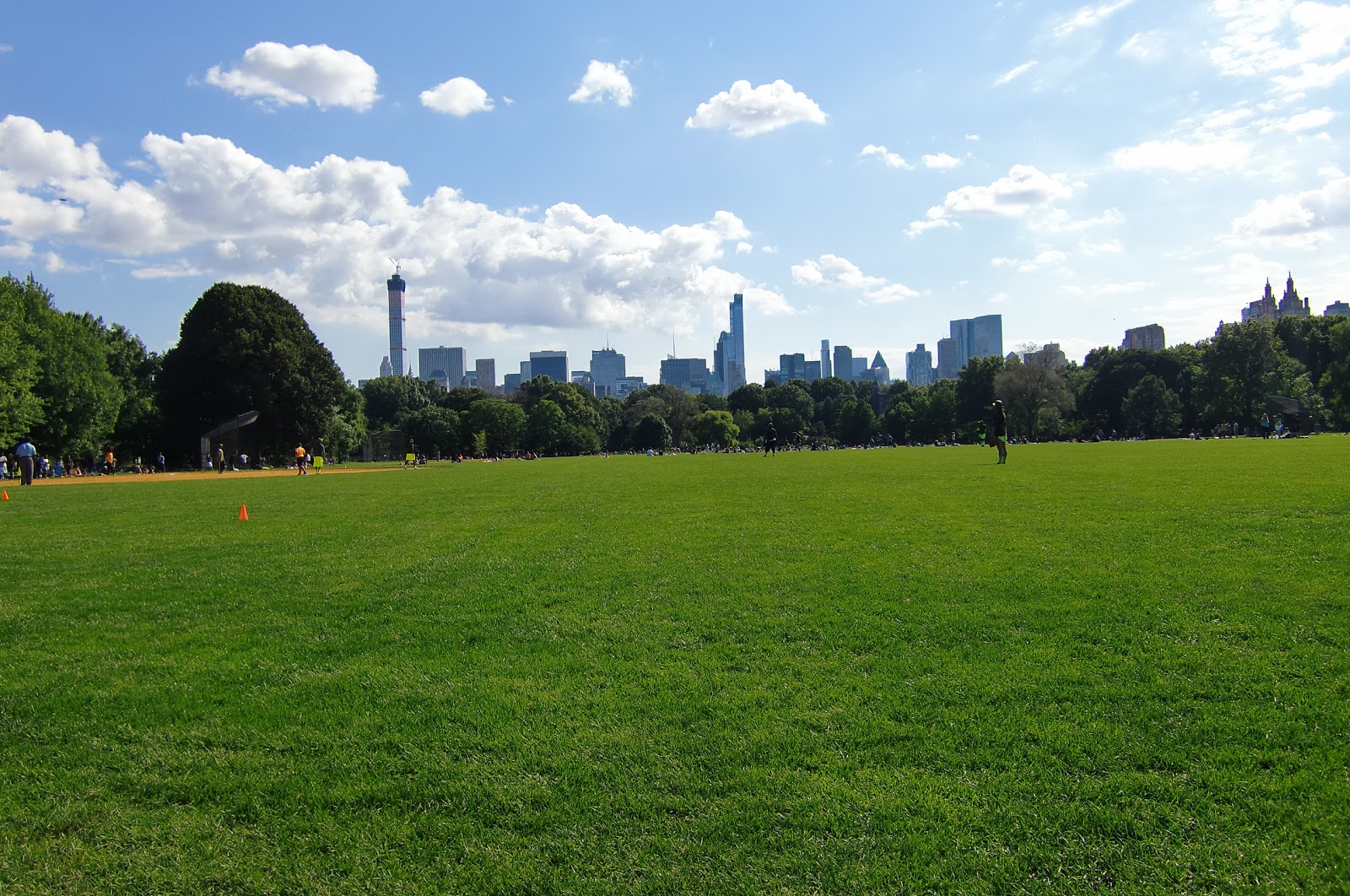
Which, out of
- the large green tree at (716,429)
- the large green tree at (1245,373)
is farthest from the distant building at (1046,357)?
the large green tree at (716,429)

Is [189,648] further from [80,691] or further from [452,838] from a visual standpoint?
[452,838]

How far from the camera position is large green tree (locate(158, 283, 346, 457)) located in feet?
199

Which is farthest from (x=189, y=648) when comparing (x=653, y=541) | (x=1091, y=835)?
(x=1091, y=835)

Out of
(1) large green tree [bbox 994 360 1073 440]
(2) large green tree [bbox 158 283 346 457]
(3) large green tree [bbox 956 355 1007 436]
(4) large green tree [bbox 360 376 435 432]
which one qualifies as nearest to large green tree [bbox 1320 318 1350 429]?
(1) large green tree [bbox 994 360 1073 440]

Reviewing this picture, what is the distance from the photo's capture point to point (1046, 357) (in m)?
99.3

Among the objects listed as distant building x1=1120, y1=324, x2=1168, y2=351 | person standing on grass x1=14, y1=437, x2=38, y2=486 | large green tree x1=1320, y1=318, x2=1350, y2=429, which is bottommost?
person standing on grass x1=14, y1=437, x2=38, y2=486

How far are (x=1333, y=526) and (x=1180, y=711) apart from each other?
8286 millimetres

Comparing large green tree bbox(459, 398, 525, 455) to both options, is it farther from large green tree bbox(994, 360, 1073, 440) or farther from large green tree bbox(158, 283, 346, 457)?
large green tree bbox(994, 360, 1073, 440)

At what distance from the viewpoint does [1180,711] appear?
17.9ft

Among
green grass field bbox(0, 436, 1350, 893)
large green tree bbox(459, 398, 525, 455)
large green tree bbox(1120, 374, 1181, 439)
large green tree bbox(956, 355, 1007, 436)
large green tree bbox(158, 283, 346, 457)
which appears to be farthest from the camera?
large green tree bbox(459, 398, 525, 455)

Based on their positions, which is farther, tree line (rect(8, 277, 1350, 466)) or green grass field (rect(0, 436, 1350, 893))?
tree line (rect(8, 277, 1350, 466))

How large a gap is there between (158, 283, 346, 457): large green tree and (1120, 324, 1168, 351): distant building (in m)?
149

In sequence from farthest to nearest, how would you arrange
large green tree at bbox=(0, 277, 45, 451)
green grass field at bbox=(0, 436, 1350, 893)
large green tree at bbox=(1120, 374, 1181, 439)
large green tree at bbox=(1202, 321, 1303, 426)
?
large green tree at bbox=(1120, 374, 1181, 439) → large green tree at bbox=(1202, 321, 1303, 426) → large green tree at bbox=(0, 277, 45, 451) → green grass field at bbox=(0, 436, 1350, 893)

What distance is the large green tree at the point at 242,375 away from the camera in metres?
60.8
